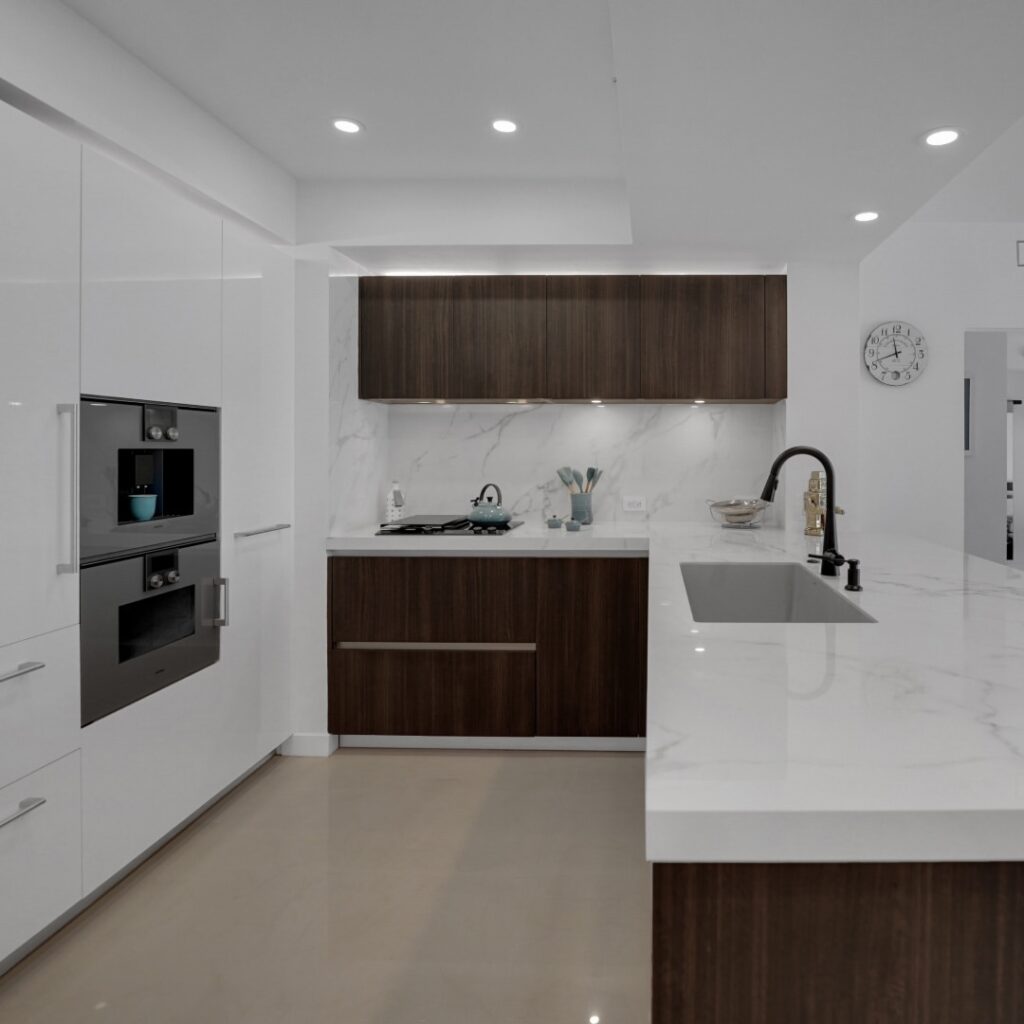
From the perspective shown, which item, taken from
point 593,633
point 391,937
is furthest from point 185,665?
point 593,633

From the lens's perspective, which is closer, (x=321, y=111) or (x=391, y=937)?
(x=391, y=937)

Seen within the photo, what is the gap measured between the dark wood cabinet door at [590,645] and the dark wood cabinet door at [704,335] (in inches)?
35.5

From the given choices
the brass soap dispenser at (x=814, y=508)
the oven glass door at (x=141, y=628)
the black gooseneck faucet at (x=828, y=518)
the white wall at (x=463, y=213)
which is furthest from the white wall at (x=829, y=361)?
the oven glass door at (x=141, y=628)

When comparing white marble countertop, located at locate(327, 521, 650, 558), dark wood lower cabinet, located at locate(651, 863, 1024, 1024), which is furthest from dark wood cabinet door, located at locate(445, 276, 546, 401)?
dark wood lower cabinet, located at locate(651, 863, 1024, 1024)

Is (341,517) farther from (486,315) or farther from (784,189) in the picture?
(784,189)

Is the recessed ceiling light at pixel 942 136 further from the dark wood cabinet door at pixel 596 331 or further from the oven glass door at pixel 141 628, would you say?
the oven glass door at pixel 141 628

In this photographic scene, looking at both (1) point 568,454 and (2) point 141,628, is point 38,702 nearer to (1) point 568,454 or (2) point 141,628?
(2) point 141,628

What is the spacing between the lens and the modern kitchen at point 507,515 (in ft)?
3.05

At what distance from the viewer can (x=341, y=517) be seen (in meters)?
3.92

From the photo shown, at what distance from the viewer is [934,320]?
464cm

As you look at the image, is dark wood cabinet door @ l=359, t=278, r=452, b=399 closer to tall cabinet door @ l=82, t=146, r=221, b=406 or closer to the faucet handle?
tall cabinet door @ l=82, t=146, r=221, b=406

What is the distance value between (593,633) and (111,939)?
2.15m

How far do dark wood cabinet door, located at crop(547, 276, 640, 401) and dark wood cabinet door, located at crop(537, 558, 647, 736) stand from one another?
858mm

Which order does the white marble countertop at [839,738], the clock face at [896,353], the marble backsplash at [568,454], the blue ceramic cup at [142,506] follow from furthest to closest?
the clock face at [896,353], the marble backsplash at [568,454], the blue ceramic cup at [142,506], the white marble countertop at [839,738]
